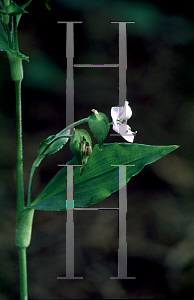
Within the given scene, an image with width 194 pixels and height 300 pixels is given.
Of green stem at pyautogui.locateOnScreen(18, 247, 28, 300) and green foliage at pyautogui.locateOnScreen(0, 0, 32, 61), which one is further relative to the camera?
green stem at pyautogui.locateOnScreen(18, 247, 28, 300)

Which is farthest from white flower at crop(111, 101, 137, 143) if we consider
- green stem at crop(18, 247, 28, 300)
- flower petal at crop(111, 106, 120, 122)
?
green stem at crop(18, 247, 28, 300)

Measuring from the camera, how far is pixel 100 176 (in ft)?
2.12

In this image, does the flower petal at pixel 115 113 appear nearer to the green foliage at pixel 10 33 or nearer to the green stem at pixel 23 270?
the green foliage at pixel 10 33

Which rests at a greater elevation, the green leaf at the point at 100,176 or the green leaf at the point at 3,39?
the green leaf at the point at 3,39

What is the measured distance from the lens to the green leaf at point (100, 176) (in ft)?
2.04

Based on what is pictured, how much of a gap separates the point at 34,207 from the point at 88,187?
120mm

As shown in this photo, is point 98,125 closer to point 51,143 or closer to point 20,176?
point 51,143

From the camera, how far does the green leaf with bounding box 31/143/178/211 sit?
2.04ft

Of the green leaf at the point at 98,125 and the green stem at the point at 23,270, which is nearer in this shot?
the green leaf at the point at 98,125

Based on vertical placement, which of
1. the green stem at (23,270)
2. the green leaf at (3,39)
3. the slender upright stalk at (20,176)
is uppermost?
the green leaf at (3,39)

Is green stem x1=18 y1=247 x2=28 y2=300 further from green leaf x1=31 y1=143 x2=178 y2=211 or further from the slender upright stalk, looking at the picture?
green leaf x1=31 y1=143 x2=178 y2=211

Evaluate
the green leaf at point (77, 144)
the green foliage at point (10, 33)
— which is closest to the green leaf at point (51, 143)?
the green leaf at point (77, 144)

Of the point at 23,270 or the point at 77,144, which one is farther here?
the point at 23,270

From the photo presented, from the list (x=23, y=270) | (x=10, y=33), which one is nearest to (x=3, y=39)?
(x=10, y=33)
